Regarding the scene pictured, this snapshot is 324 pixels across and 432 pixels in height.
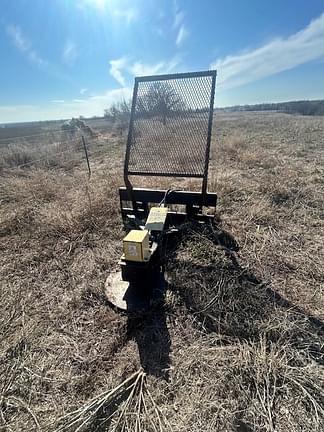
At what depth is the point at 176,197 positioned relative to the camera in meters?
3.08

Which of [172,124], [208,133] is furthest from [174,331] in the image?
[172,124]

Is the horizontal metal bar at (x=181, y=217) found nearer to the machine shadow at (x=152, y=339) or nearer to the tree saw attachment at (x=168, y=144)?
the tree saw attachment at (x=168, y=144)

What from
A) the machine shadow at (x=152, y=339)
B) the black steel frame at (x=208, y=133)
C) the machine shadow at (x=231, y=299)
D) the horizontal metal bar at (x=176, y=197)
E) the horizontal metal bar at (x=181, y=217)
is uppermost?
the black steel frame at (x=208, y=133)

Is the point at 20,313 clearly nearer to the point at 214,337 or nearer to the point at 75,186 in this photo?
the point at 214,337

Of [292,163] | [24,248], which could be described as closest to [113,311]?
[24,248]

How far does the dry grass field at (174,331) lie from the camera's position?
1.38m

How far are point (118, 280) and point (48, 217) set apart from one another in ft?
6.00

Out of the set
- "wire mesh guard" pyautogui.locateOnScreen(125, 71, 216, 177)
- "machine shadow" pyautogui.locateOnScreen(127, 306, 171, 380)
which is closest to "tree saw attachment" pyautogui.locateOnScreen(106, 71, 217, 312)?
"wire mesh guard" pyautogui.locateOnScreen(125, 71, 216, 177)

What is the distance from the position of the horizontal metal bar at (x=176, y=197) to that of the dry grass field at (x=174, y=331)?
34cm

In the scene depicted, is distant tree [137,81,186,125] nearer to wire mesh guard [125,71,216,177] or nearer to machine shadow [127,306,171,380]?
wire mesh guard [125,71,216,177]

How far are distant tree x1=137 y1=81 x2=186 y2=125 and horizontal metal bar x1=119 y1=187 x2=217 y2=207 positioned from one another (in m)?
0.92

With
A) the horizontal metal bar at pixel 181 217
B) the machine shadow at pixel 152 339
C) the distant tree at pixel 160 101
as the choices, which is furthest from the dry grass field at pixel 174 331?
the distant tree at pixel 160 101

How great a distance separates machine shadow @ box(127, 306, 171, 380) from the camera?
1.63m

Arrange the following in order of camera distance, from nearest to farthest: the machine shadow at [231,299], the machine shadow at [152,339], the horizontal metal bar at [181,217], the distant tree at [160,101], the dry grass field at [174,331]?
the dry grass field at [174,331] → the machine shadow at [152,339] → the machine shadow at [231,299] → the distant tree at [160,101] → the horizontal metal bar at [181,217]
